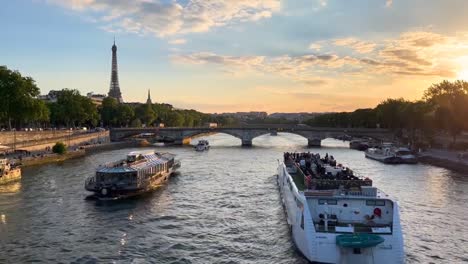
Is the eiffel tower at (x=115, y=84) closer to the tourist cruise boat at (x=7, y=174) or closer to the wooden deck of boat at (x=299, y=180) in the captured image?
the tourist cruise boat at (x=7, y=174)

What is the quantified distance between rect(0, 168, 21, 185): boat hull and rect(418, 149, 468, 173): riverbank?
44.8 m

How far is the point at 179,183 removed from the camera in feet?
149

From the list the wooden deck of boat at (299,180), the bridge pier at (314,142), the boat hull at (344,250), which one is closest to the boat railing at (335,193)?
the boat hull at (344,250)

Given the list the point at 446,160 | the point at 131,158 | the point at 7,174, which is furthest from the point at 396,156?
the point at 7,174

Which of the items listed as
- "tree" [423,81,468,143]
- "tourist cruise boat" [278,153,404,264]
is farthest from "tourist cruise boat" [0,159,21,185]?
"tree" [423,81,468,143]

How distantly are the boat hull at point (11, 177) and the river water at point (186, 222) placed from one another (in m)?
1.03

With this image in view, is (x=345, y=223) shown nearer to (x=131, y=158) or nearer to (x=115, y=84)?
(x=131, y=158)

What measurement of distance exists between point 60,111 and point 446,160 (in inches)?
2930

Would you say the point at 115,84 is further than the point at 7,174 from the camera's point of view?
Yes

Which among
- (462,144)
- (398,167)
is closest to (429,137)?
(462,144)

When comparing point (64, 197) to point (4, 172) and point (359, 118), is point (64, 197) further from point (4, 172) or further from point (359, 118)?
point (359, 118)

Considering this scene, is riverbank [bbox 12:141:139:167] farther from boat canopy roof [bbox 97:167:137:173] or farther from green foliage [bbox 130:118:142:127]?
green foliage [bbox 130:118:142:127]

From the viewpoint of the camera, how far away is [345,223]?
21672mm

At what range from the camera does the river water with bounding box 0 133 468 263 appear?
74.6 feet
